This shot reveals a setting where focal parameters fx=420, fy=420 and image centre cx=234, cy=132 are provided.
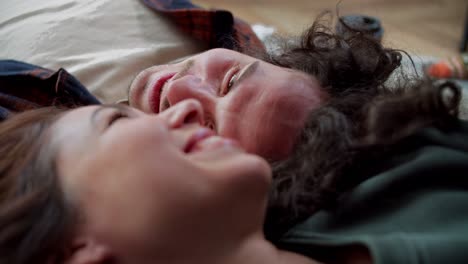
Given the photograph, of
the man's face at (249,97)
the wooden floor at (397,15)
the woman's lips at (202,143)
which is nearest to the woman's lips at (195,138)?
the woman's lips at (202,143)

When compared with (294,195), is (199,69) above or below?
above

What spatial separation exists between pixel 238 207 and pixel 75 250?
21 centimetres

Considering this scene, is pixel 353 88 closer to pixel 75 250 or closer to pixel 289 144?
pixel 289 144

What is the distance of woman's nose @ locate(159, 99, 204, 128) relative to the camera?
62cm

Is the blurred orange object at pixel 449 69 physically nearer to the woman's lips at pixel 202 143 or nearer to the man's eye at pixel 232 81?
the man's eye at pixel 232 81

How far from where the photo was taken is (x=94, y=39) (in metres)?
1.10

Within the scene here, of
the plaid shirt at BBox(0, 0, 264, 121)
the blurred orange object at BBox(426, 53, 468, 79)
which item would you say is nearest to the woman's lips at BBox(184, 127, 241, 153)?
the plaid shirt at BBox(0, 0, 264, 121)

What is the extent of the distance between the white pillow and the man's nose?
0.95 feet

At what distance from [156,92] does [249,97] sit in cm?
22

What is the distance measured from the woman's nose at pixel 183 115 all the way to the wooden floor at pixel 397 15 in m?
1.51

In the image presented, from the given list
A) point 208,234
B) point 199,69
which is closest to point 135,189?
point 208,234

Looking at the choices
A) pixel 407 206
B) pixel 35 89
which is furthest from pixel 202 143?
pixel 35 89

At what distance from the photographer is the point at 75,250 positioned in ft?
1.73

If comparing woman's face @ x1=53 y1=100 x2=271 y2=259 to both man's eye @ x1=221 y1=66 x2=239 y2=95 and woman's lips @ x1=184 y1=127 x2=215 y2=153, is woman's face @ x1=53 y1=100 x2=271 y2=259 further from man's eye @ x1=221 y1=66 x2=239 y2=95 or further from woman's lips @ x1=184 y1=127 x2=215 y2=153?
man's eye @ x1=221 y1=66 x2=239 y2=95
